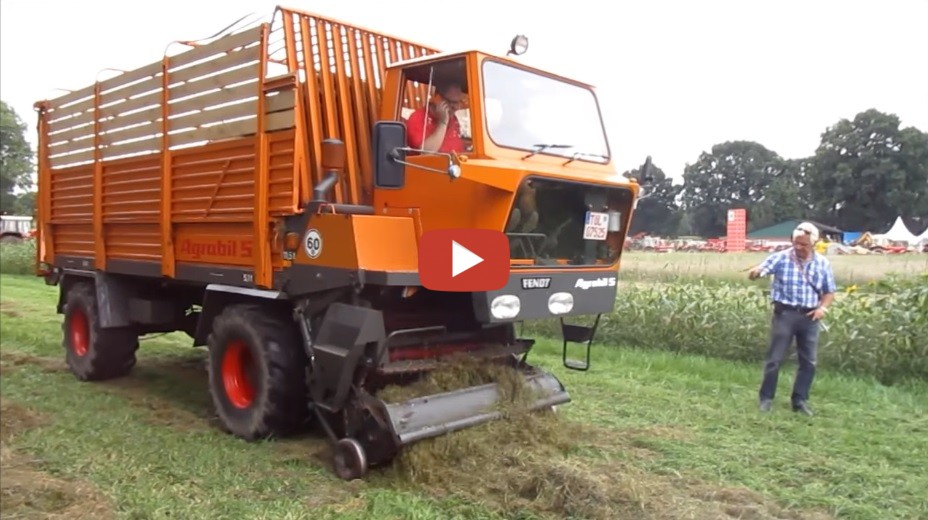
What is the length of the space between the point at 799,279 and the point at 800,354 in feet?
2.01

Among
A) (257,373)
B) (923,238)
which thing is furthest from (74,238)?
(923,238)

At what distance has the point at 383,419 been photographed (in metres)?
4.50

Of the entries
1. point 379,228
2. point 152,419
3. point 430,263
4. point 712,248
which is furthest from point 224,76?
point 712,248

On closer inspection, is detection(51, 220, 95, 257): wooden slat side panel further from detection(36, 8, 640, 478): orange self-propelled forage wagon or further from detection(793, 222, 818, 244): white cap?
detection(793, 222, 818, 244): white cap

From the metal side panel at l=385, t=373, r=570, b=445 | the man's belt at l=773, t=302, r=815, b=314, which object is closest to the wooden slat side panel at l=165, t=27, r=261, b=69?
the metal side panel at l=385, t=373, r=570, b=445

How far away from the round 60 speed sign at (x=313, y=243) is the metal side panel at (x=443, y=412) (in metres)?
1.02

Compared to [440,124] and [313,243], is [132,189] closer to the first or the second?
[313,243]

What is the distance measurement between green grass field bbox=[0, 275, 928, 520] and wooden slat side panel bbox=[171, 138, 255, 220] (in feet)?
5.07

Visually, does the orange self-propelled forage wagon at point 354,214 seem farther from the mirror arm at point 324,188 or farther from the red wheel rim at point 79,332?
the red wheel rim at point 79,332

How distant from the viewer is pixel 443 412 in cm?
468

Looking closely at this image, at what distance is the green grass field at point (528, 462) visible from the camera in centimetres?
404

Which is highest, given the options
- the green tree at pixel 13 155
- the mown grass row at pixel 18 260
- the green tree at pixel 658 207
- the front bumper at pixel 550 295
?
the green tree at pixel 13 155

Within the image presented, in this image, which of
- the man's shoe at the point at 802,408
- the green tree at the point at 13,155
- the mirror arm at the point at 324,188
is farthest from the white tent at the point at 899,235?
the green tree at the point at 13,155

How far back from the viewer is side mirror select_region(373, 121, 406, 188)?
15.0 feet
